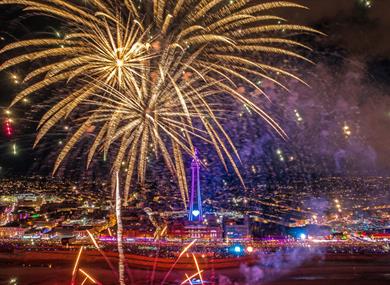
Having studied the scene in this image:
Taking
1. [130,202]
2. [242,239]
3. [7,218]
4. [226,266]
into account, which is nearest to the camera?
[226,266]

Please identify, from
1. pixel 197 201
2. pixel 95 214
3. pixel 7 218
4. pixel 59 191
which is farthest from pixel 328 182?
pixel 7 218

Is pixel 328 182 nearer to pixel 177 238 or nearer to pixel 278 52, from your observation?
pixel 177 238

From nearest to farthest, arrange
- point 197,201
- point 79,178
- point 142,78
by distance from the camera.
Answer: point 142,78, point 197,201, point 79,178

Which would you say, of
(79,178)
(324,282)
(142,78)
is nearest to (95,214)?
(79,178)

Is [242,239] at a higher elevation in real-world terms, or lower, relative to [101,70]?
lower

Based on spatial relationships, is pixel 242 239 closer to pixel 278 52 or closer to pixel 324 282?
pixel 324 282

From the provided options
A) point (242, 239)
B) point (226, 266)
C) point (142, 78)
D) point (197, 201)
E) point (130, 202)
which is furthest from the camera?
point (130, 202)

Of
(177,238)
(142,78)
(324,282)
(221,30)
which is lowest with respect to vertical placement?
(324,282)

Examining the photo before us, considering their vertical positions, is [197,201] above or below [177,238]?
above

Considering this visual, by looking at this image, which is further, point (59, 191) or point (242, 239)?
point (59, 191)
